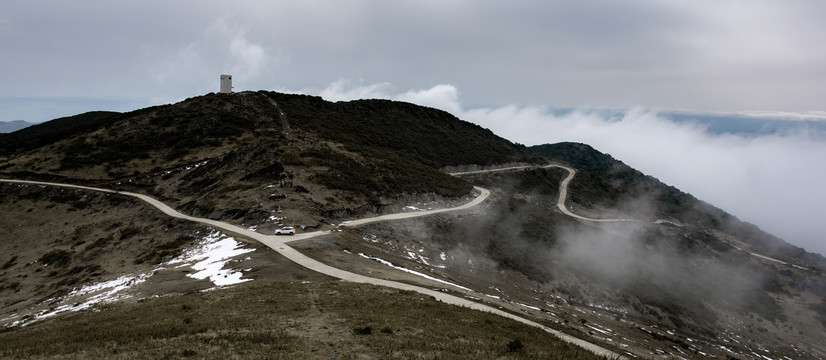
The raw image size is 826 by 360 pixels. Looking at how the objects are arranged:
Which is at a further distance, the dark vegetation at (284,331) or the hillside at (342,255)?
the hillside at (342,255)

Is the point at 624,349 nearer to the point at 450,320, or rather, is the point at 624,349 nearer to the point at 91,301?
the point at 450,320

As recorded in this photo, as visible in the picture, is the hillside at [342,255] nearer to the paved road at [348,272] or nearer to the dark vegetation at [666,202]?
the paved road at [348,272]

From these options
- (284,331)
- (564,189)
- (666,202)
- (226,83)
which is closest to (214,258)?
(284,331)

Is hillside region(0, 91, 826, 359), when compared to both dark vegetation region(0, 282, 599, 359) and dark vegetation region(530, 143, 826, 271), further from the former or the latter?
dark vegetation region(530, 143, 826, 271)

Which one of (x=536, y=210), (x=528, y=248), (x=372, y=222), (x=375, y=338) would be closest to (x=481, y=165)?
(x=536, y=210)

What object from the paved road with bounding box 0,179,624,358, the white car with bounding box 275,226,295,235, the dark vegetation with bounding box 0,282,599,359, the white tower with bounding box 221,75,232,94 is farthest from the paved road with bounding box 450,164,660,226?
the dark vegetation with bounding box 0,282,599,359

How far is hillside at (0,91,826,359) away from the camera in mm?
18625

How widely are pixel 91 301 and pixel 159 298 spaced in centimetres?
704

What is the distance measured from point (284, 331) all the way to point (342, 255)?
747 inches

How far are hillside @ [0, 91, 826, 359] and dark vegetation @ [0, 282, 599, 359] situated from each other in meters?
0.15

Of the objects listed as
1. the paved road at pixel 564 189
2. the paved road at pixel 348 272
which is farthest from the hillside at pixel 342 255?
the paved road at pixel 564 189

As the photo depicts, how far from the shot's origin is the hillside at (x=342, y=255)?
1862cm

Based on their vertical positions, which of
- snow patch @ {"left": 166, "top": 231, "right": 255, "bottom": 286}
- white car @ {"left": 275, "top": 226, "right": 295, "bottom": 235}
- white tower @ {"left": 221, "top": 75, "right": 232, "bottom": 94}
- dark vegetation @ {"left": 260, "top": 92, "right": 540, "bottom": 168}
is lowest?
snow patch @ {"left": 166, "top": 231, "right": 255, "bottom": 286}

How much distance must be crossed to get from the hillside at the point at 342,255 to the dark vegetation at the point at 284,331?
15 centimetres
